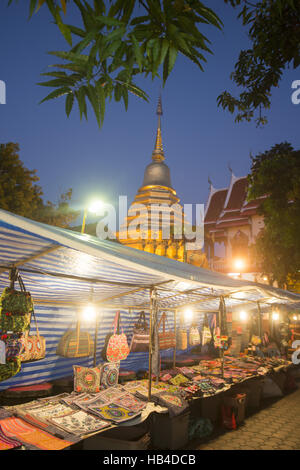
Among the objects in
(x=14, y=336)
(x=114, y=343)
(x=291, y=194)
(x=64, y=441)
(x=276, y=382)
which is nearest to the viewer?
(x=14, y=336)

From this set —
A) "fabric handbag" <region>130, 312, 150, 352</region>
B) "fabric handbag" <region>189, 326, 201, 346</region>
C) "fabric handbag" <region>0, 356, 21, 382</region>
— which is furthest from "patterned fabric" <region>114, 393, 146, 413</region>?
"fabric handbag" <region>189, 326, 201, 346</region>

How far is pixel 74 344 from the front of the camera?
593 centimetres

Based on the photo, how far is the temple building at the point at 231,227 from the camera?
27.2 m

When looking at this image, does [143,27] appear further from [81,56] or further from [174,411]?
[174,411]

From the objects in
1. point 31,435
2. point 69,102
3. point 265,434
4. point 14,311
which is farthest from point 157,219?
point 69,102

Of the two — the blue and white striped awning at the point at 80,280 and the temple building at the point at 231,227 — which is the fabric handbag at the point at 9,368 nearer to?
the blue and white striped awning at the point at 80,280

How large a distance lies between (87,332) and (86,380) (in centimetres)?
123

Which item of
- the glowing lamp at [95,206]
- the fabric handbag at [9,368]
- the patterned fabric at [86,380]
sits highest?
the glowing lamp at [95,206]

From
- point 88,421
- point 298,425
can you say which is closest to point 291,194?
point 298,425

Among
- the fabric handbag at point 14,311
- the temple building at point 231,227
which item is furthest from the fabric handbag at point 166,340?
the temple building at point 231,227

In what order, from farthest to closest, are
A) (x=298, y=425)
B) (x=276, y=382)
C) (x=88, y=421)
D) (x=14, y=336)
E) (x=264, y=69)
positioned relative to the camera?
1. (x=276, y=382)
2. (x=298, y=425)
3. (x=264, y=69)
4. (x=88, y=421)
5. (x=14, y=336)

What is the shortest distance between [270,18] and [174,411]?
6295 millimetres

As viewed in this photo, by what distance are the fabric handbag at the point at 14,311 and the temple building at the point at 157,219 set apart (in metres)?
18.5
